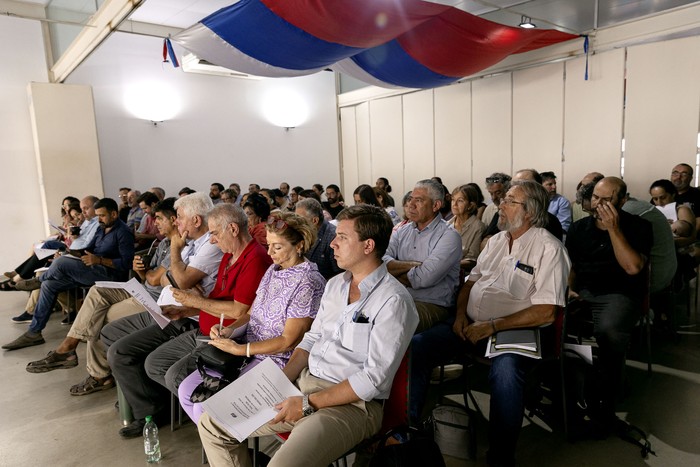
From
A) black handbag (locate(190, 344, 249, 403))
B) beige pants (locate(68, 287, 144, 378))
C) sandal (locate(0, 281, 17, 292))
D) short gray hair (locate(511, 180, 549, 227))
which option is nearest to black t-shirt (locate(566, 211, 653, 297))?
short gray hair (locate(511, 180, 549, 227))

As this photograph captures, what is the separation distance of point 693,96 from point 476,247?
4240 millimetres

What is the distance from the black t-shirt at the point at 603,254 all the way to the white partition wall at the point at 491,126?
4.88 metres

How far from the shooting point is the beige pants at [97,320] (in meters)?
3.24

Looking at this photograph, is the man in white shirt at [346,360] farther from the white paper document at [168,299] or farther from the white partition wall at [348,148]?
the white partition wall at [348,148]

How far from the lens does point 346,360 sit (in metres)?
1.67

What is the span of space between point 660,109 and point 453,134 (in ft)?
10.7

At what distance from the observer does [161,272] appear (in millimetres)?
3162

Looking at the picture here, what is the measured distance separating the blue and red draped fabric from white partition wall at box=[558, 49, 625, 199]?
3.93ft

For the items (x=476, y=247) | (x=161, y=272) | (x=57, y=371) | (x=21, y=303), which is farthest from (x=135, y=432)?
(x=21, y=303)

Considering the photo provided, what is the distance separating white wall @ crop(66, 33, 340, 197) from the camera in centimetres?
814

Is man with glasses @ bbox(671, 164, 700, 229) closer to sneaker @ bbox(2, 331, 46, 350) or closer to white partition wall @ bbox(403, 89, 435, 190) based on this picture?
white partition wall @ bbox(403, 89, 435, 190)

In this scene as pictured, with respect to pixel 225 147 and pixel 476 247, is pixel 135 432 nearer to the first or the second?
pixel 476 247

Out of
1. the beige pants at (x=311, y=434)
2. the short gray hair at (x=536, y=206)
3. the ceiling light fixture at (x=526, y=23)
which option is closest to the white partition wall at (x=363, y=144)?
the ceiling light fixture at (x=526, y=23)

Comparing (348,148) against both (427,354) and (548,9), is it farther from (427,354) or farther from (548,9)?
(427,354)
